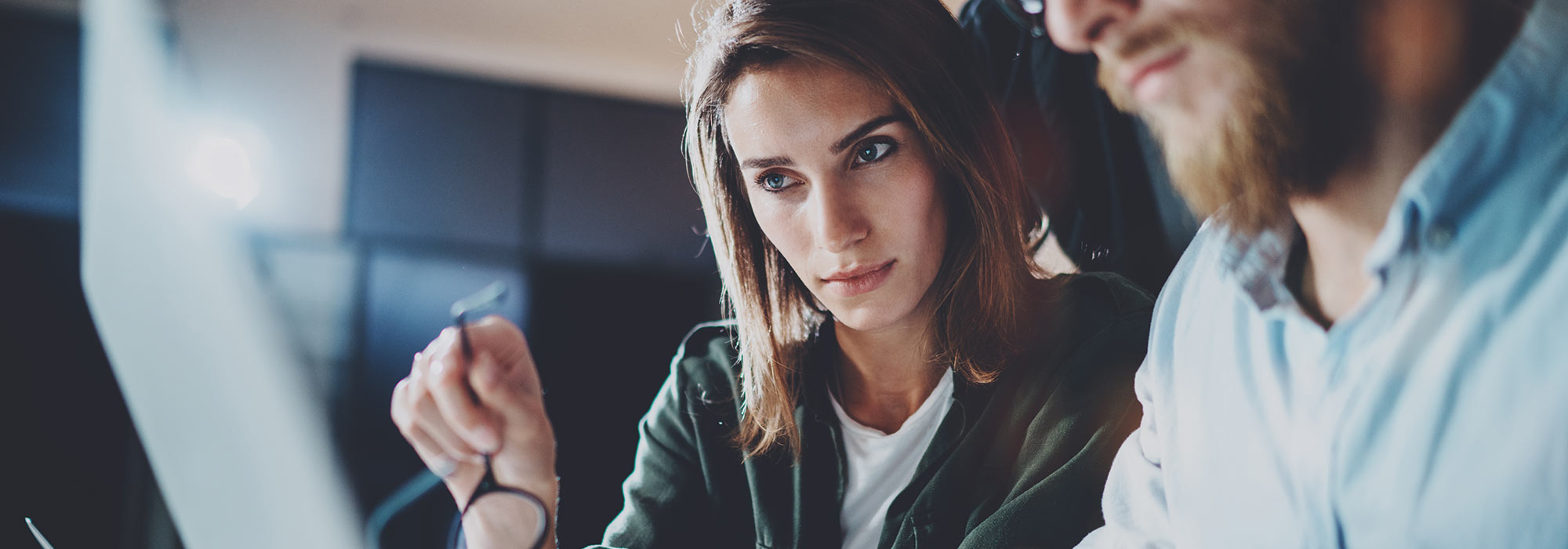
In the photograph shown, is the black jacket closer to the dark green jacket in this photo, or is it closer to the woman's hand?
the dark green jacket

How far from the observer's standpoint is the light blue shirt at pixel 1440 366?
32 centimetres

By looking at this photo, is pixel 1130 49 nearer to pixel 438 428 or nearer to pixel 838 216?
pixel 838 216

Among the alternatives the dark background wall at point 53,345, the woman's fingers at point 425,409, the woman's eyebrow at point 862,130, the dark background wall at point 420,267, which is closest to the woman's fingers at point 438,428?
the woman's fingers at point 425,409

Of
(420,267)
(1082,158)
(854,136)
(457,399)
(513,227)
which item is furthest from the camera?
(513,227)

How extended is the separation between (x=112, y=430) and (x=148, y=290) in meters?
0.20

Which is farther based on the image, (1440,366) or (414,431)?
(414,431)

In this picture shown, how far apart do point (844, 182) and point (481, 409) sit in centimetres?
30

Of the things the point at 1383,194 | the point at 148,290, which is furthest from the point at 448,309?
the point at 1383,194

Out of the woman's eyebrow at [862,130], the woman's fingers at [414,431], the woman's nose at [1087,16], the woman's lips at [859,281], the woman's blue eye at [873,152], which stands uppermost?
the woman's nose at [1087,16]

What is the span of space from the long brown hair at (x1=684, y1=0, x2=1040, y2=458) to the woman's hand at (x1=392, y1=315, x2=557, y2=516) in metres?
0.20

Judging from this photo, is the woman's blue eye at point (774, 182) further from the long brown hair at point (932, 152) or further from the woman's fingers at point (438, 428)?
the woman's fingers at point (438, 428)

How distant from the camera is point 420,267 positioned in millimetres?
1329

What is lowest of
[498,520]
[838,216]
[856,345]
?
[498,520]

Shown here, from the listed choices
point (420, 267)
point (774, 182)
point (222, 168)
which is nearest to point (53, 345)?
point (222, 168)
